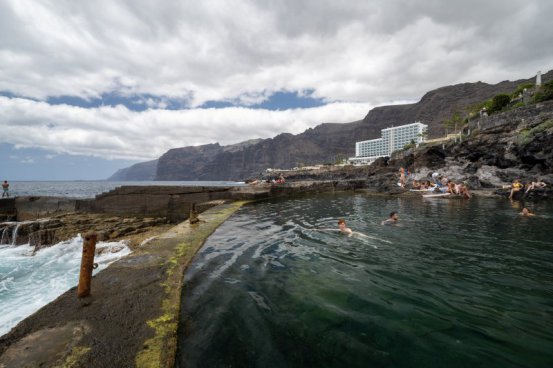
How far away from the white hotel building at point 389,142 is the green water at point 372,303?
450 feet

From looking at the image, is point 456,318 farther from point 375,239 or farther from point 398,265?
point 375,239

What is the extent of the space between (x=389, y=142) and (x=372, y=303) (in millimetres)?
172320

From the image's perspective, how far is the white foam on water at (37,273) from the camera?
253 inches

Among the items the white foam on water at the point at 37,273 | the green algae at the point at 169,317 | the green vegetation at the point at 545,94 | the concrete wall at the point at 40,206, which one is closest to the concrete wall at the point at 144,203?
the concrete wall at the point at 40,206

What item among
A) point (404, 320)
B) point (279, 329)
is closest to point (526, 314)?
point (404, 320)

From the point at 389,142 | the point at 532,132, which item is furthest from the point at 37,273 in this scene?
the point at 389,142

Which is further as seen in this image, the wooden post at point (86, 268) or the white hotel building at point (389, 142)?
the white hotel building at point (389, 142)

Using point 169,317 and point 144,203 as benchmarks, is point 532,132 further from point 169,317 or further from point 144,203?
point 144,203

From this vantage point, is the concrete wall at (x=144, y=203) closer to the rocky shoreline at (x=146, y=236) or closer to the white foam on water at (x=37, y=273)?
the rocky shoreline at (x=146, y=236)

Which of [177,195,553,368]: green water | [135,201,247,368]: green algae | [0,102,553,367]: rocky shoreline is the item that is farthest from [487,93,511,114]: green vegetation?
[135,201,247,368]: green algae

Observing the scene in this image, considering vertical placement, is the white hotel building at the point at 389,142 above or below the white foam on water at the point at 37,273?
above

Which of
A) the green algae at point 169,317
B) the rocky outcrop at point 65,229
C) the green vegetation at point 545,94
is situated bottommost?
the rocky outcrop at point 65,229

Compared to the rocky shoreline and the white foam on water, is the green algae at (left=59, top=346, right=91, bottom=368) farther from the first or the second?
the white foam on water

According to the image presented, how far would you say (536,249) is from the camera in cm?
754
